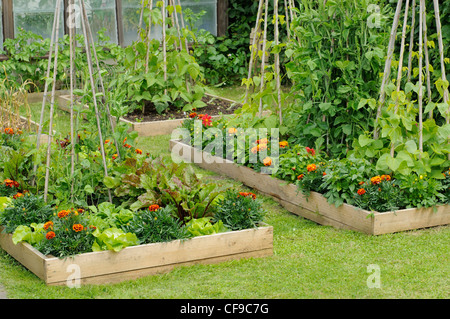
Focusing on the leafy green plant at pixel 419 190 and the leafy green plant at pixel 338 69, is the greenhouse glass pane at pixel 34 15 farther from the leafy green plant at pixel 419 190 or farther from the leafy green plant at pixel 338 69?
the leafy green plant at pixel 419 190

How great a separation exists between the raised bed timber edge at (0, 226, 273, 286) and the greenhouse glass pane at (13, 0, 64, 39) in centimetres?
593

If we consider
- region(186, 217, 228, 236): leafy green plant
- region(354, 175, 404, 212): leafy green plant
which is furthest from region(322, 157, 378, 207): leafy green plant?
region(186, 217, 228, 236): leafy green plant

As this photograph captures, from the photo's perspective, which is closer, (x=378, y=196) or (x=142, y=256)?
(x=142, y=256)

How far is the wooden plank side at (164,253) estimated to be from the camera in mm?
3773

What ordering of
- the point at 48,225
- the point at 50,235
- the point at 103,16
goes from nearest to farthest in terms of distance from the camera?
the point at 50,235
the point at 48,225
the point at 103,16

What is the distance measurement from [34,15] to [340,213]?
21.2ft

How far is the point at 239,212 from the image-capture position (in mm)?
4270

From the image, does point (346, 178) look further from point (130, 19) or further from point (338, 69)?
point (130, 19)

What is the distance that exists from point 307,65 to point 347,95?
41 cm

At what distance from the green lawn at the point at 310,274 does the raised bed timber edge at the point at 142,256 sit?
0.05 m

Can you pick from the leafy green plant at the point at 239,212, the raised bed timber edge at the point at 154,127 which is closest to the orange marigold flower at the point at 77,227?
the leafy green plant at the point at 239,212

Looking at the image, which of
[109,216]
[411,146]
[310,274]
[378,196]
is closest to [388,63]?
[411,146]

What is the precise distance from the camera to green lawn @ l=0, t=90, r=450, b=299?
372cm

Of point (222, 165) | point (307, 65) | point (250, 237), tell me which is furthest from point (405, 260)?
point (222, 165)
